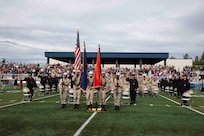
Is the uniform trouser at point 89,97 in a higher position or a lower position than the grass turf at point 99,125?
higher

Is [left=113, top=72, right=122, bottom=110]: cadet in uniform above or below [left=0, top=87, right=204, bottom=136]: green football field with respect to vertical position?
above

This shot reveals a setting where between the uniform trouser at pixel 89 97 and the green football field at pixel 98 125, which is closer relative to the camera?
the green football field at pixel 98 125

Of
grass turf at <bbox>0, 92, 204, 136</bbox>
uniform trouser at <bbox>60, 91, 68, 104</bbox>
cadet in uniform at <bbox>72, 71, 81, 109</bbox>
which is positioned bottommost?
grass turf at <bbox>0, 92, 204, 136</bbox>

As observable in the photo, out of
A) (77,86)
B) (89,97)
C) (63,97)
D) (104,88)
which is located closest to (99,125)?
(89,97)

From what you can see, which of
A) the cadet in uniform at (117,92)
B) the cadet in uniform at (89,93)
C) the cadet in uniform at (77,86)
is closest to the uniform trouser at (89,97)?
the cadet in uniform at (89,93)

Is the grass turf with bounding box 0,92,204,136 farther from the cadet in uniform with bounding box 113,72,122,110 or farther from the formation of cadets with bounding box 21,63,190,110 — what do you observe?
the formation of cadets with bounding box 21,63,190,110

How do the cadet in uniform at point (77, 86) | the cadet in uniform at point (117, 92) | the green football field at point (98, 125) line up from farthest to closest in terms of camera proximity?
the cadet in uniform at point (77, 86) < the cadet in uniform at point (117, 92) < the green football field at point (98, 125)

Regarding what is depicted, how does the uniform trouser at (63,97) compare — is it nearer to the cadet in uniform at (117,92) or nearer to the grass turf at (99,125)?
the grass turf at (99,125)

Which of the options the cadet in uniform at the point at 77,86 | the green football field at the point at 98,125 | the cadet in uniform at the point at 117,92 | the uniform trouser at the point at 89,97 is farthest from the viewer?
the cadet in uniform at the point at 77,86

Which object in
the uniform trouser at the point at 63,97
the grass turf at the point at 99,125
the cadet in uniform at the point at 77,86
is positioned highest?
the cadet in uniform at the point at 77,86

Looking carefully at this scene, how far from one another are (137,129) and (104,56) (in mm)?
40738

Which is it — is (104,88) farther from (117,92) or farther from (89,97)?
(89,97)

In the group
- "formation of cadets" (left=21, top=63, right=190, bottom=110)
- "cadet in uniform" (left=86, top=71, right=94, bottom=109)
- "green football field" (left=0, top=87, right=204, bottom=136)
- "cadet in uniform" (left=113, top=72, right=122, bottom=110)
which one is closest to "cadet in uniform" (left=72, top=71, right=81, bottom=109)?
"formation of cadets" (left=21, top=63, right=190, bottom=110)

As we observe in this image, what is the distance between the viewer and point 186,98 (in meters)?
15.3
